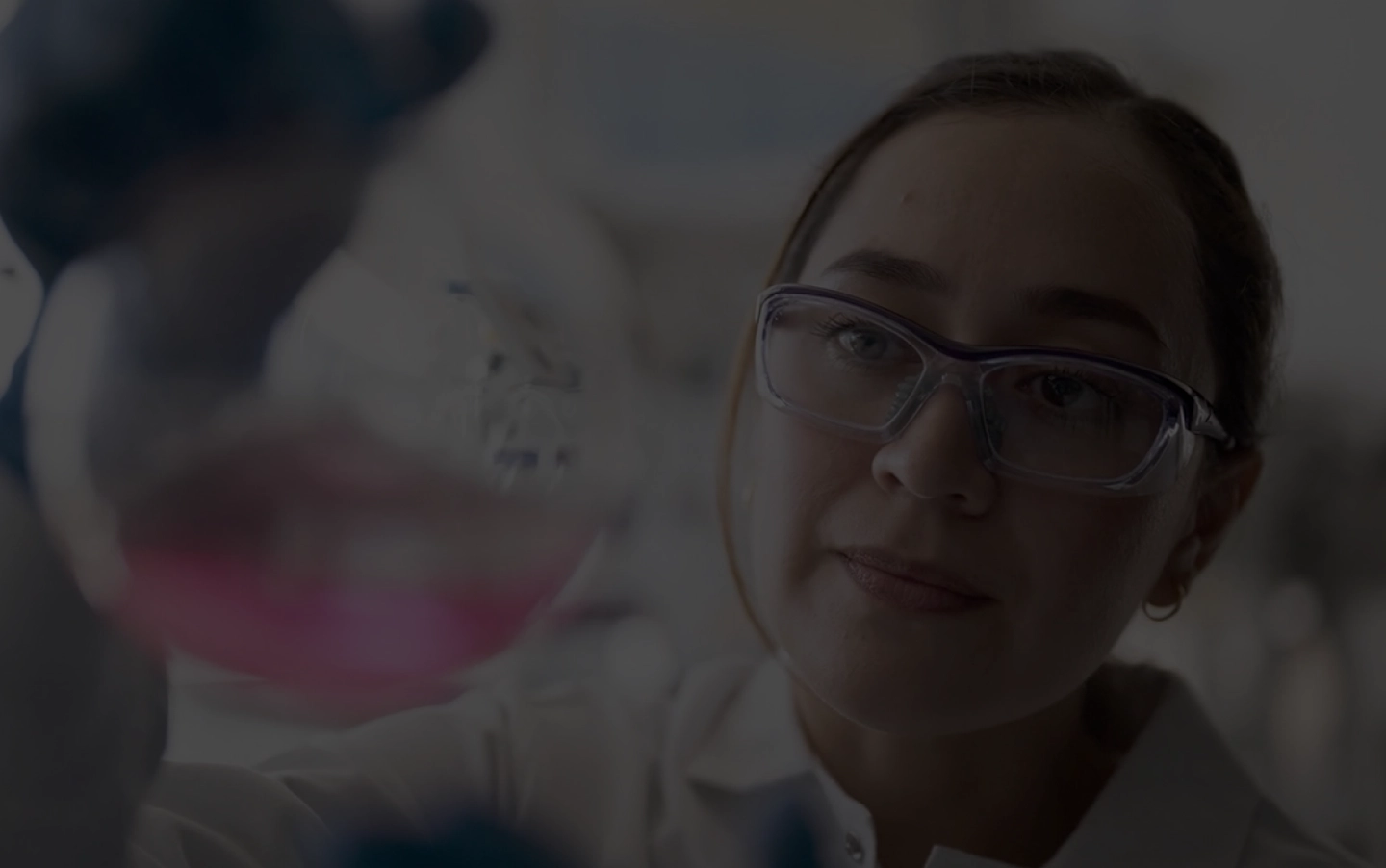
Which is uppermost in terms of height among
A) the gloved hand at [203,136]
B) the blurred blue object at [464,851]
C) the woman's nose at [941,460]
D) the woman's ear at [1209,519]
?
the gloved hand at [203,136]

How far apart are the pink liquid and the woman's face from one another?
185 mm

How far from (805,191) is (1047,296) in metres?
0.25

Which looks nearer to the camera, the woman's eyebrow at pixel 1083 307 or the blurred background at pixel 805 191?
the woman's eyebrow at pixel 1083 307

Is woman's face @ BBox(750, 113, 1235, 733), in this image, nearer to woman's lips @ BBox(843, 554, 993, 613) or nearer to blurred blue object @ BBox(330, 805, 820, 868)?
woman's lips @ BBox(843, 554, 993, 613)

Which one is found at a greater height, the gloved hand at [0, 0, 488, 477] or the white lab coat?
the gloved hand at [0, 0, 488, 477]

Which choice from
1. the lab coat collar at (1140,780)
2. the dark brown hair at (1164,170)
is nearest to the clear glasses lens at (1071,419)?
the dark brown hair at (1164,170)

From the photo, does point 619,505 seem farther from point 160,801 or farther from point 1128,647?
point 1128,647

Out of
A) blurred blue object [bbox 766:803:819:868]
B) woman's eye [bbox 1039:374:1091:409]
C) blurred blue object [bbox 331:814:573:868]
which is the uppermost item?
woman's eye [bbox 1039:374:1091:409]

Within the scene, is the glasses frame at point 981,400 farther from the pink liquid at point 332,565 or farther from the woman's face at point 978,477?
the pink liquid at point 332,565

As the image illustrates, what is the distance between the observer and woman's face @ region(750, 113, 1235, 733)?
0.75 meters

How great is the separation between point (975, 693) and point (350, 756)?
41 cm

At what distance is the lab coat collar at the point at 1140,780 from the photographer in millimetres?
862

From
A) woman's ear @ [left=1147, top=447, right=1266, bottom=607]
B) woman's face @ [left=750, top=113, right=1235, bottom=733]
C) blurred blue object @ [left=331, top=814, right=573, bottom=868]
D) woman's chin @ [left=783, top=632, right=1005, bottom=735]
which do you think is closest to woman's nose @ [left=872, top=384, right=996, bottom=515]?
woman's face @ [left=750, top=113, right=1235, bottom=733]

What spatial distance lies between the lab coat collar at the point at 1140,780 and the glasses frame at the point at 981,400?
0.25m
